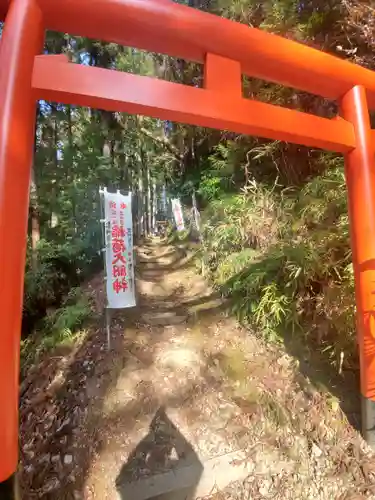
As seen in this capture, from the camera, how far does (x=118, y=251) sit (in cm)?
416

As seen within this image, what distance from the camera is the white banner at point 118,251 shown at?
4.03 meters

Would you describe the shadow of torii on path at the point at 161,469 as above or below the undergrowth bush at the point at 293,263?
below

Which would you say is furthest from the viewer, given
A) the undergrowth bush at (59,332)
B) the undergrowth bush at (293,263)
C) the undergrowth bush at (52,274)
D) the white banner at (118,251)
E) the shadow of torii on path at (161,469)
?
the undergrowth bush at (52,274)

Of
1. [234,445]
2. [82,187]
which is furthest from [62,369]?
[82,187]

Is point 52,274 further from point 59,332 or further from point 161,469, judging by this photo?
point 161,469

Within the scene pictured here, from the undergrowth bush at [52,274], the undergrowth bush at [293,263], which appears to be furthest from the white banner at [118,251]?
the undergrowth bush at [52,274]

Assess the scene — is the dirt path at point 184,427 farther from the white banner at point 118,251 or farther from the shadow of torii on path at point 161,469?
the white banner at point 118,251

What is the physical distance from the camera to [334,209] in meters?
4.00

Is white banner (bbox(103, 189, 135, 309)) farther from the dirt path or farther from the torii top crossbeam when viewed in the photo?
the torii top crossbeam

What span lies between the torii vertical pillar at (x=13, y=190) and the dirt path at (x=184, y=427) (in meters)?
1.38

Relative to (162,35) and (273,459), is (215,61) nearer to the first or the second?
(162,35)

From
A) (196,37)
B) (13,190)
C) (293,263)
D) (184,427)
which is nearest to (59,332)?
(184,427)

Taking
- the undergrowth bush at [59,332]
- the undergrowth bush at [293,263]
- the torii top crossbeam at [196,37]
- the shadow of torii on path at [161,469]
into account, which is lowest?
the shadow of torii on path at [161,469]

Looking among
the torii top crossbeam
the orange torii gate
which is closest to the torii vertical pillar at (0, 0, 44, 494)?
the orange torii gate
